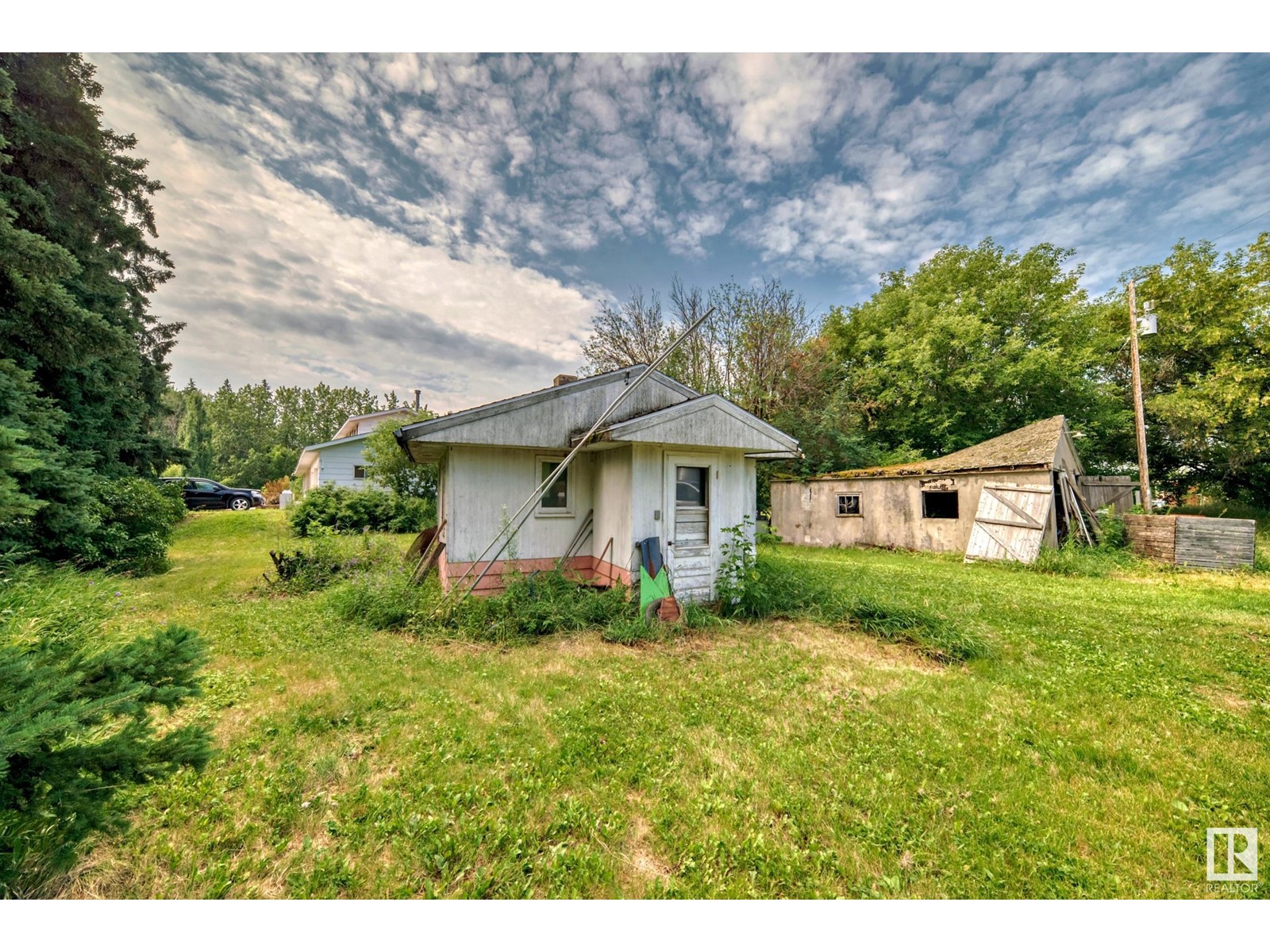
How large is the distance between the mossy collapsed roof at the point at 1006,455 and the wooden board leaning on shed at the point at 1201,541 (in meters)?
2.68

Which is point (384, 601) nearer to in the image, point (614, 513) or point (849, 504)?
point (614, 513)

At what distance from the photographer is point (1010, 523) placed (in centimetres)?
1082

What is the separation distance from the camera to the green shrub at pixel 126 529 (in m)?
8.20

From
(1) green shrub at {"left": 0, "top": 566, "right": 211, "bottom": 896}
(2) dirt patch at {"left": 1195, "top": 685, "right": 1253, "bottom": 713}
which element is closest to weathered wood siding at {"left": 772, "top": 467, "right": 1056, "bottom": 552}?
(2) dirt patch at {"left": 1195, "top": 685, "right": 1253, "bottom": 713}

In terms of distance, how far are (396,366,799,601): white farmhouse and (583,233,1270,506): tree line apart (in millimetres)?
11895

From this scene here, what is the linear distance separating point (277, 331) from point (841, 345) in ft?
75.3

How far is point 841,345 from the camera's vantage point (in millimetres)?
22422

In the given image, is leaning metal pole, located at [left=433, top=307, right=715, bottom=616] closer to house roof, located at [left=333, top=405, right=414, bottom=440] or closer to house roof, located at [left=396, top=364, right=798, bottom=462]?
house roof, located at [left=396, top=364, right=798, bottom=462]

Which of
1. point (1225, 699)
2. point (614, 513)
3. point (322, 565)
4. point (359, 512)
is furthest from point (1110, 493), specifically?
point (359, 512)

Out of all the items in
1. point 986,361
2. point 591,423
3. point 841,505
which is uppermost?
point 986,361

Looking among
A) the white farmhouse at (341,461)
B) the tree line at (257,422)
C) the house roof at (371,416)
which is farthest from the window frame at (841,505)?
the tree line at (257,422)

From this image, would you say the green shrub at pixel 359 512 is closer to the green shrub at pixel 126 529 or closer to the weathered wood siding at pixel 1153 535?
the green shrub at pixel 126 529

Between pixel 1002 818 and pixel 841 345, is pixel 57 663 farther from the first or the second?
pixel 841 345

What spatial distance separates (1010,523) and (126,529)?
20.2m
